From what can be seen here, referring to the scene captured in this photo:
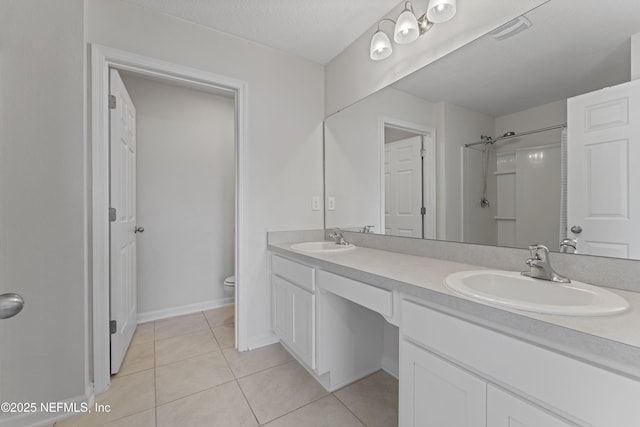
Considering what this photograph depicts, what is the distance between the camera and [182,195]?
8.95ft

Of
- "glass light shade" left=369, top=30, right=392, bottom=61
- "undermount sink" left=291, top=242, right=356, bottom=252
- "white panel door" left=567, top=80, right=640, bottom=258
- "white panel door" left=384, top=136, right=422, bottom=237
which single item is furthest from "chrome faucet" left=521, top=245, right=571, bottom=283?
"glass light shade" left=369, top=30, right=392, bottom=61

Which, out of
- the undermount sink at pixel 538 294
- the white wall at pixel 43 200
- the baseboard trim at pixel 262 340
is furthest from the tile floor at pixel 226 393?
the undermount sink at pixel 538 294

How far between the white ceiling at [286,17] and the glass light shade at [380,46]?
191 millimetres

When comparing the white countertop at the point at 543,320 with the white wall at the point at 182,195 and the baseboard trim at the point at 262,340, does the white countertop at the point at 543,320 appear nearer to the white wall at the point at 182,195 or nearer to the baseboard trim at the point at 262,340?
the baseboard trim at the point at 262,340

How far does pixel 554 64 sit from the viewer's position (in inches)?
41.3

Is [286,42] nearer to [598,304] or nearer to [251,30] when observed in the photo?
[251,30]

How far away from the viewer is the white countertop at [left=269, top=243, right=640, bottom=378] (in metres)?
0.55

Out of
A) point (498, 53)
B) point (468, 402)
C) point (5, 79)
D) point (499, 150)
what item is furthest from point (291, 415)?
point (5, 79)

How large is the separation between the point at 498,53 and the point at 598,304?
1099 mm

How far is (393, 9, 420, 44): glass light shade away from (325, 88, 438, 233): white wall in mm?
291

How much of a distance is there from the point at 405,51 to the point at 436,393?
5.75 feet

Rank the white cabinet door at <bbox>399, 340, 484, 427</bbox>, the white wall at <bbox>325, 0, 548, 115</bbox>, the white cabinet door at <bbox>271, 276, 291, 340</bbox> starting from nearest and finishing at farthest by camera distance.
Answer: the white cabinet door at <bbox>399, 340, 484, 427</bbox>
the white wall at <bbox>325, 0, 548, 115</bbox>
the white cabinet door at <bbox>271, 276, 291, 340</bbox>

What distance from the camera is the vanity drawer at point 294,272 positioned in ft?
5.17

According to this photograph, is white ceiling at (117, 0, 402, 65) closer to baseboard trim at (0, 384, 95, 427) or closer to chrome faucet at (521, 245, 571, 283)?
chrome faucet at (521, 245, 571, 283)
